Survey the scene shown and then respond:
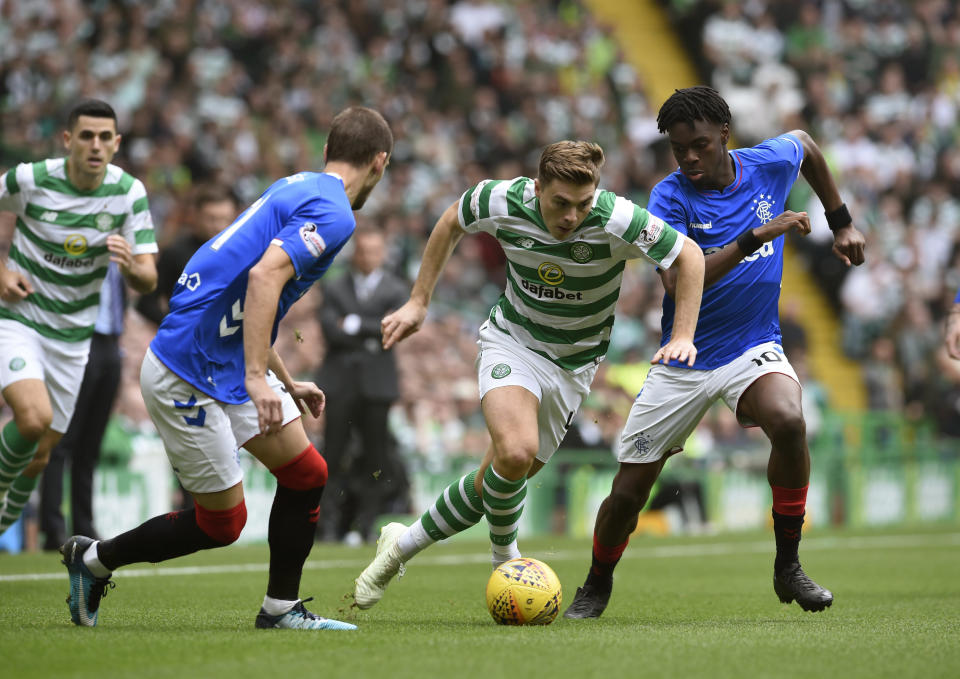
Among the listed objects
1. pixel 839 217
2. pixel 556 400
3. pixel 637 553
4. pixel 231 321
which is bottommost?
pixel 637 553

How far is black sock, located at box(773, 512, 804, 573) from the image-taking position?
265 inches

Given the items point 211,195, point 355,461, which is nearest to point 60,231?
point 211,195

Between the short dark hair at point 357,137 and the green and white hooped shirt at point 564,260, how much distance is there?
901 mm

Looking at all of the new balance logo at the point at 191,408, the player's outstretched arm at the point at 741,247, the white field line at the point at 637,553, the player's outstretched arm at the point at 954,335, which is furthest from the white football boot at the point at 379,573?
the player's outstretched arm at the point at 954,335

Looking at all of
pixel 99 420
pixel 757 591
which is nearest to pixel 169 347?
pixel 757 591

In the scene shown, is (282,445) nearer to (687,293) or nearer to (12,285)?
(687,293)

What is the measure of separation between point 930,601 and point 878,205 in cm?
1487

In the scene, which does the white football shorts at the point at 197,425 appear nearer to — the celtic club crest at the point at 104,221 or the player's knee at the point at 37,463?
the celtic club crest at the point at 104,221

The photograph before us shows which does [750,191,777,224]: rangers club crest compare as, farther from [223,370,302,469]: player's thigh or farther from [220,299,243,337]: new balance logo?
[220,299,243,337]: new balance logo

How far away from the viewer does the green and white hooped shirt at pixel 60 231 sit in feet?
26.2

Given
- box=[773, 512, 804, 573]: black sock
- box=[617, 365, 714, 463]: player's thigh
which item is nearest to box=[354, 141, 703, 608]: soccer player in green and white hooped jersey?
box=[617, 365, 714, 463]: player's thigh

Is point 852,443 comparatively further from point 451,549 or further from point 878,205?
point 451,549

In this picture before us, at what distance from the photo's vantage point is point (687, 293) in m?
6.30

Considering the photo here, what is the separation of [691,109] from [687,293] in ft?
3.30
